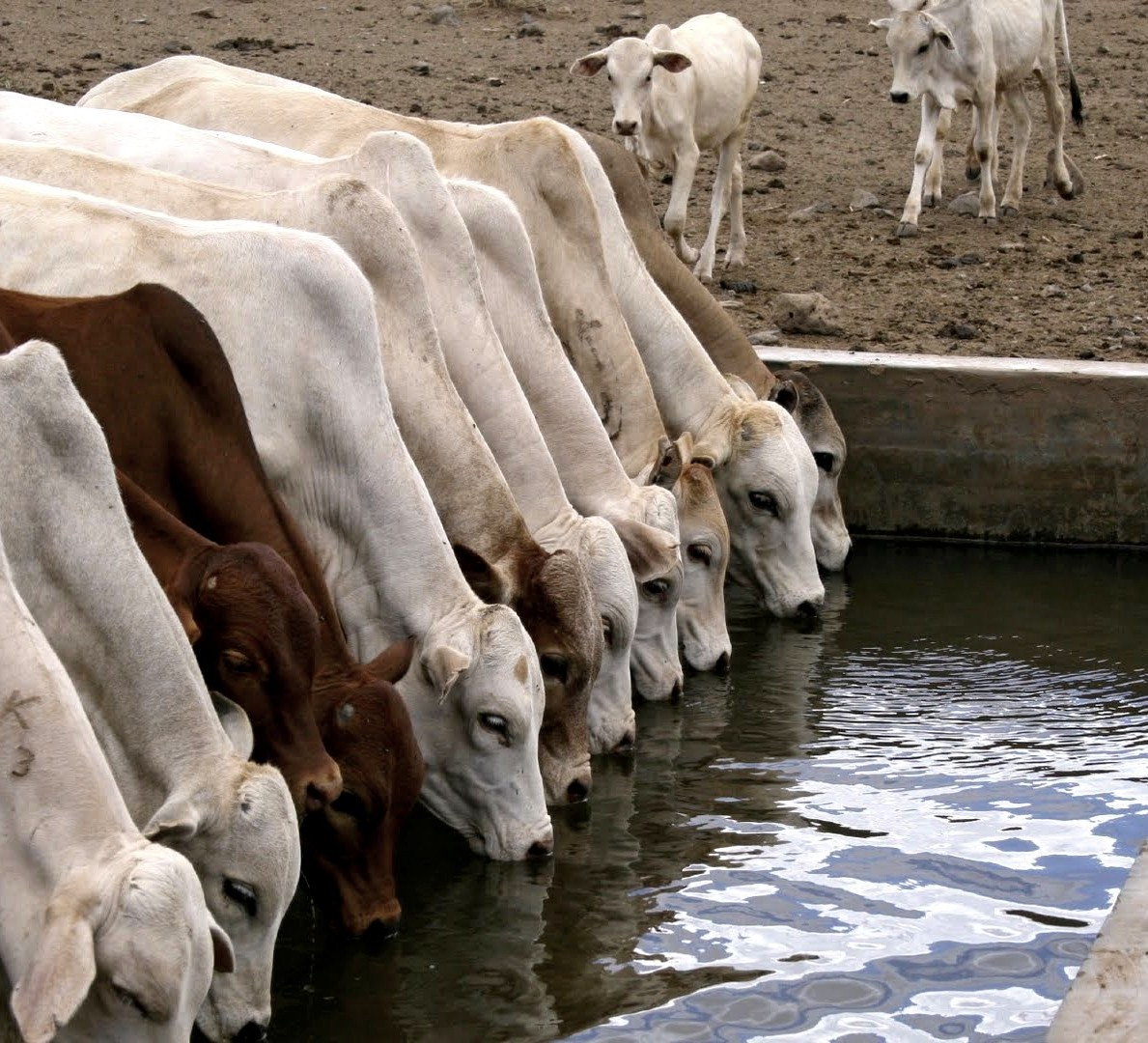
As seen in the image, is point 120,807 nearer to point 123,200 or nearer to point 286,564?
point 286,564

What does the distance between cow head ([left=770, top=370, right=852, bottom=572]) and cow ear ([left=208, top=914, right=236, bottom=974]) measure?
17.0 feet

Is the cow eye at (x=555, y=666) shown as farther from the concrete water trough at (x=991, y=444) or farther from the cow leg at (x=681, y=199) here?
the cow leg at (x=681, y=199)

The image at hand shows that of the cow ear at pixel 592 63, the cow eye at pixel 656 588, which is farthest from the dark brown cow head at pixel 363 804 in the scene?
the cow ear at pixel 592 63

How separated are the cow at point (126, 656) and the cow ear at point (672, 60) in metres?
9.37

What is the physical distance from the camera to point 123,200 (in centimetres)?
698

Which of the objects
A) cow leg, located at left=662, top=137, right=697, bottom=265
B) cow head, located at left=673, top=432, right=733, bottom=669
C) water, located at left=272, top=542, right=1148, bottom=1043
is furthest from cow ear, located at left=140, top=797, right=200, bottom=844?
cow leg, located at left=662, top=137, right=697, bottom=265

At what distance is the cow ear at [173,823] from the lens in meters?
4.27

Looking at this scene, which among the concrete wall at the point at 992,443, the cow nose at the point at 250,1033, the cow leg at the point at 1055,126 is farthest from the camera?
the cow leg at the point at 1055,126

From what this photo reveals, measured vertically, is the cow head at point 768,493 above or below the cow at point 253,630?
below

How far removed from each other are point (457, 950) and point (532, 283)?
2.77 meters

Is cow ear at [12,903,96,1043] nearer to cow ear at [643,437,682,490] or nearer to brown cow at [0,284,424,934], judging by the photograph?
brown cow at [0,284,424,934]

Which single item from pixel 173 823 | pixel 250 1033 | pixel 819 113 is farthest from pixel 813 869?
pixel 819 113

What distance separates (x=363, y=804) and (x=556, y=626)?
115cm

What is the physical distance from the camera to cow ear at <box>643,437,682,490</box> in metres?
7.91
